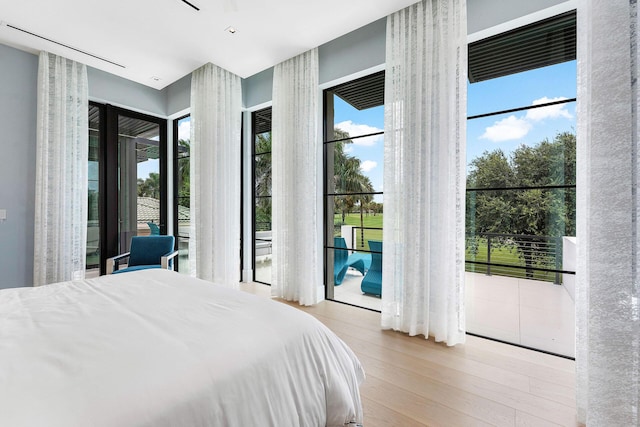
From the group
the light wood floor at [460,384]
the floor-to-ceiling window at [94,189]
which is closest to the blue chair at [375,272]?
the light wood floor at [460,384]

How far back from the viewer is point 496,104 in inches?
101

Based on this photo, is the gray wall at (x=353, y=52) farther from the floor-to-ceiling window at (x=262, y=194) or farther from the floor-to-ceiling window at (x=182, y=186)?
the floor-to-ceiling window at (x=182, y=186)

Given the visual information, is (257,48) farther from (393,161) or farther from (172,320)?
(172,320)

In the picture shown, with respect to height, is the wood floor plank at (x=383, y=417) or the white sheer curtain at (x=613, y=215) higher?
the white sheer curtain at (x=613, y=215)

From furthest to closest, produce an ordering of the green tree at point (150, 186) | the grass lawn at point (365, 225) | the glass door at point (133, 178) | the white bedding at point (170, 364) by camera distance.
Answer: the green tree at point (150, 186), the glass door at point (133, 178), the grass lawn at point (365, 225), the white bedding at point (170, 364)

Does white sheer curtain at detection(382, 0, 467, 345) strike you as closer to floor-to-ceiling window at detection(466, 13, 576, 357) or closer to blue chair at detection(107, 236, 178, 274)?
floor-to-ceiling window at detection(466, 13, 576, 357)

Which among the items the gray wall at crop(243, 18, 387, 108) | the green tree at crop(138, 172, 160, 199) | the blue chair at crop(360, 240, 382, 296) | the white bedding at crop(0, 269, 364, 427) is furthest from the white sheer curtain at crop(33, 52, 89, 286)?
the blue chair at crop(360, 240, 382, 296)

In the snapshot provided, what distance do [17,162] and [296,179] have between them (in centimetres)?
328

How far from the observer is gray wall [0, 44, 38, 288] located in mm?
3277

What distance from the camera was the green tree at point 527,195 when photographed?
2.24m

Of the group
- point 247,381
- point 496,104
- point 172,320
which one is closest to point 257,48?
point 496,104

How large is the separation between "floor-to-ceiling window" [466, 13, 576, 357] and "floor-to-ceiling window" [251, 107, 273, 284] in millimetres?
2876

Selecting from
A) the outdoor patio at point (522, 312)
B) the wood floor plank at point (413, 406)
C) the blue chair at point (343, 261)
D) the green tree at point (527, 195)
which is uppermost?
the green tree at point (527, 195)

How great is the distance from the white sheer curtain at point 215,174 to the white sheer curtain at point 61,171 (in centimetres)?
132
